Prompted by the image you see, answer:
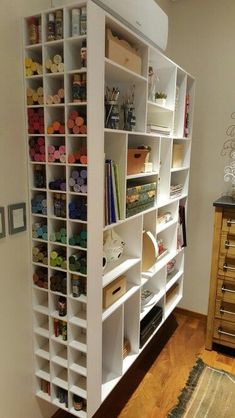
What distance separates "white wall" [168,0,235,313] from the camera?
2.27 metres

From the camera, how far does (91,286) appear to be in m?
1.24

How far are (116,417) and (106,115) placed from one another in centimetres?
160

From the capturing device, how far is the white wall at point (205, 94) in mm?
2271

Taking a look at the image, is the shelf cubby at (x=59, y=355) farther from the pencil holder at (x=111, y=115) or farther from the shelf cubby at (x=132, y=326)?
the pencil holder at (x=111, y=115)

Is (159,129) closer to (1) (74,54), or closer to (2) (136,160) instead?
(2) (136,160)

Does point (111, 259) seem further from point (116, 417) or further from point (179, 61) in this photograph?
point (179, 61)

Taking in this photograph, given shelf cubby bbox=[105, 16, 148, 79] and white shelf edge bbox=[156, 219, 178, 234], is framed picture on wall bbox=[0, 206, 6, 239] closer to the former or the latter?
shelf cubby bbox=[105, 16, 148, 79]

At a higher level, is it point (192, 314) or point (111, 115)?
point (111, 115)

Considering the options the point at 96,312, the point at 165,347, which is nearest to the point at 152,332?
the point at 165,347

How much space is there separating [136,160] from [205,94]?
120 cm

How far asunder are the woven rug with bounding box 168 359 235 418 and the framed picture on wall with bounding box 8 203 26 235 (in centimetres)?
135

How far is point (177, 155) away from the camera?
215 centimetres

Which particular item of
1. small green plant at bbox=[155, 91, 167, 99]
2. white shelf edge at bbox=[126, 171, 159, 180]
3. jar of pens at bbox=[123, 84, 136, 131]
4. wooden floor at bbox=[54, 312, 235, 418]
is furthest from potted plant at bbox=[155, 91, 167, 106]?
wooden floor at bbox=[54, 312, 235, 418]

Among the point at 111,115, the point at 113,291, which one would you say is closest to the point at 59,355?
the point at 113,291
